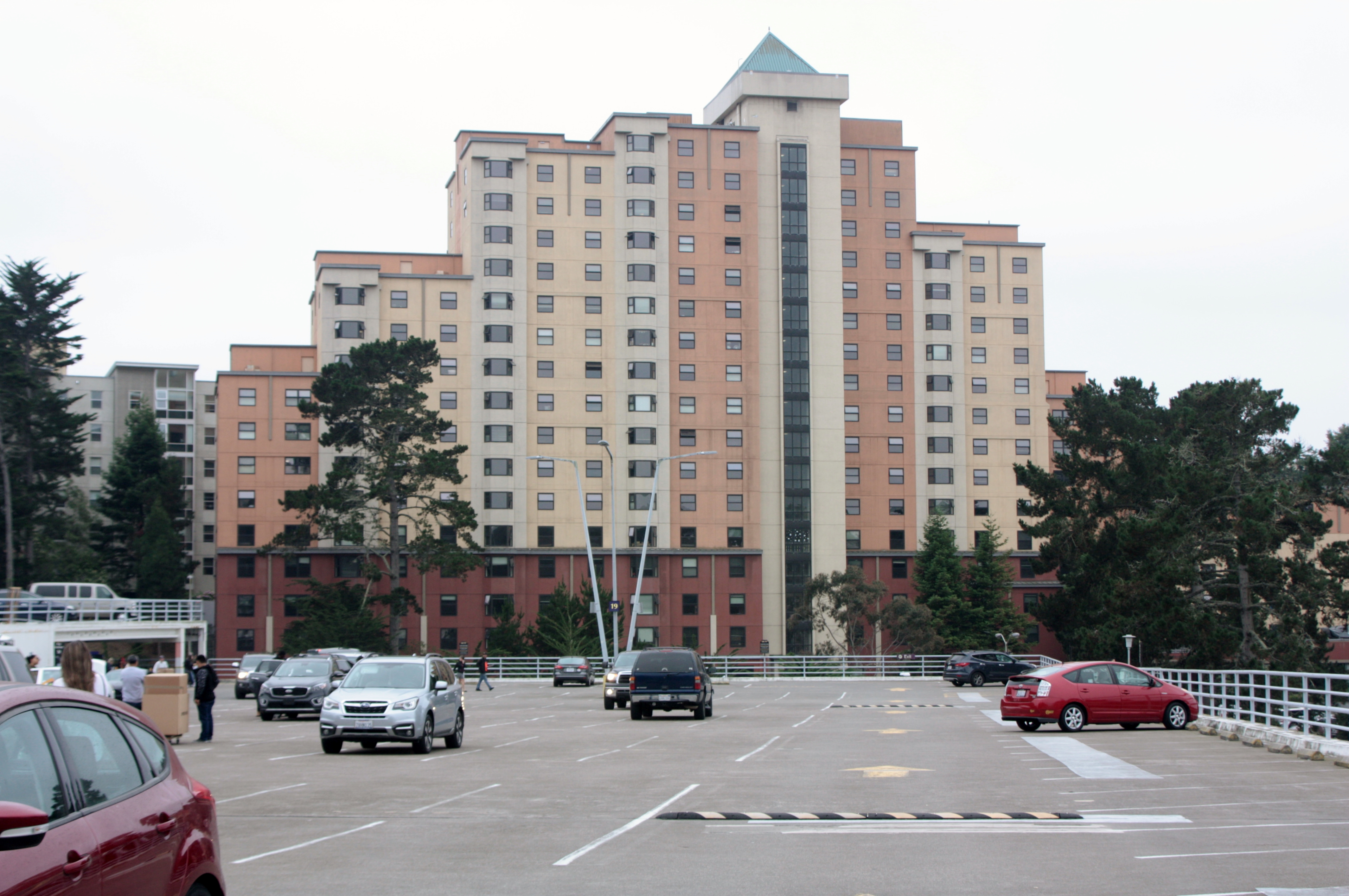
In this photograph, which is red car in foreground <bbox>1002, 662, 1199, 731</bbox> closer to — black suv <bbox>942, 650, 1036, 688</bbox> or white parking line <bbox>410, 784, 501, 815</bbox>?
white parking line <bbox>410, 784, 501, 815</bbox>

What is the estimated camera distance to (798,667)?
77.9 metres

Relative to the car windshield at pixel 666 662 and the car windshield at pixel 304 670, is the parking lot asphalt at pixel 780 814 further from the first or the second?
the car windshield at pixel 304 670

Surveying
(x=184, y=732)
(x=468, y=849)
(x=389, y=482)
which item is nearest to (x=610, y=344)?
(x=389, y=482)

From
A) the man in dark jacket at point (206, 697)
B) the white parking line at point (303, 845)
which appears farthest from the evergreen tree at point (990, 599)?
the white parking line at point (303, 845)

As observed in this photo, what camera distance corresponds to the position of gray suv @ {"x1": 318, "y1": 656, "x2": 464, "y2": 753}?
23812 millimetres

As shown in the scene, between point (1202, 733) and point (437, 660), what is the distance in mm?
15570

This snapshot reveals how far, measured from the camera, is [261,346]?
9356 centimetres

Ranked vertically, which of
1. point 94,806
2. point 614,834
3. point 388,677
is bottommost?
point 614,834

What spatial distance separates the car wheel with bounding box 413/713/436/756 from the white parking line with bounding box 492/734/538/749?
5.51 feet

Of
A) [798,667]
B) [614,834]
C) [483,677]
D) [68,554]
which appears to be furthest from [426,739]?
[68,554]

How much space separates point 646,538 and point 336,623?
20822mm

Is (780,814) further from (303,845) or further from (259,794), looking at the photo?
(259,794)

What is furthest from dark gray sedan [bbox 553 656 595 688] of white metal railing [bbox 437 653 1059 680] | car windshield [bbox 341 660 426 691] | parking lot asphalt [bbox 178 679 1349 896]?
car windshield [bbox 341 660 426 691]

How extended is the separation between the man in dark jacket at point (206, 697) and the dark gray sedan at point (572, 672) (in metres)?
37.4
